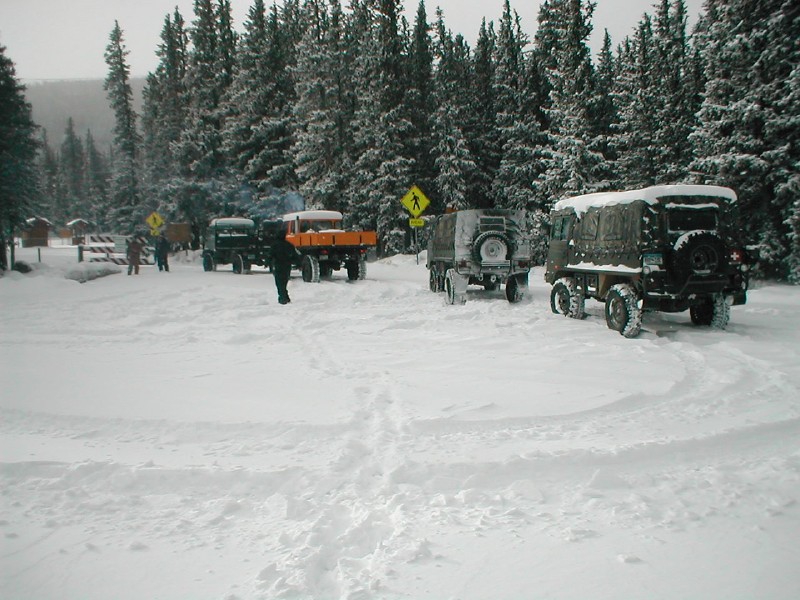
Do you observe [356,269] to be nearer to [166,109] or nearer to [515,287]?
[515,287]

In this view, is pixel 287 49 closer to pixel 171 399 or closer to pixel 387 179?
pixel 387 179

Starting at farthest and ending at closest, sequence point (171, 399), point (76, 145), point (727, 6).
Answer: point (76, 145) < point (727, 6) < point (171, 399)

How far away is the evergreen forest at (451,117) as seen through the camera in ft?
65.9

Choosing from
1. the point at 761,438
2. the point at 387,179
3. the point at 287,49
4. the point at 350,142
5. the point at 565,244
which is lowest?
the point at 761,438

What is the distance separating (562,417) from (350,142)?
3535cm

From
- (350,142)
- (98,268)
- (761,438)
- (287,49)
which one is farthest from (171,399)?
(287,49)

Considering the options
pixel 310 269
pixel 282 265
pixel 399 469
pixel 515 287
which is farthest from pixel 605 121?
pixel 399 469

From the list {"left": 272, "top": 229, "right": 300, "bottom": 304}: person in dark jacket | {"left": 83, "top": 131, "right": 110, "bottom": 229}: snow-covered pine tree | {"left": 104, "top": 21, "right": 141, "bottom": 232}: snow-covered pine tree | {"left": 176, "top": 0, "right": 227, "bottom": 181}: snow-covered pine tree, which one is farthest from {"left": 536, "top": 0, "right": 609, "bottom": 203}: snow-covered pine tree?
{"left": 83, "top": 131, "right": 110, "bottom": 229}: snow-covered pine tree

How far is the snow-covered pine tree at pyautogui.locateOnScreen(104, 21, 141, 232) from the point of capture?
54.2 meters

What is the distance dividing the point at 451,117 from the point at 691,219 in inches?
1080

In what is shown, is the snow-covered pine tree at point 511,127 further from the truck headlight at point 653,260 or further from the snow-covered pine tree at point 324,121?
the truck headlight at point 653,260

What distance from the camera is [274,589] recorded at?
310cm

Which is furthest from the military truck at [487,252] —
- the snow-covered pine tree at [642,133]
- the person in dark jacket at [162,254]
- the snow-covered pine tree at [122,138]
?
→ the snow-covered pine tree at [122,138]

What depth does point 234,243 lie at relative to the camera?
29562 mm
